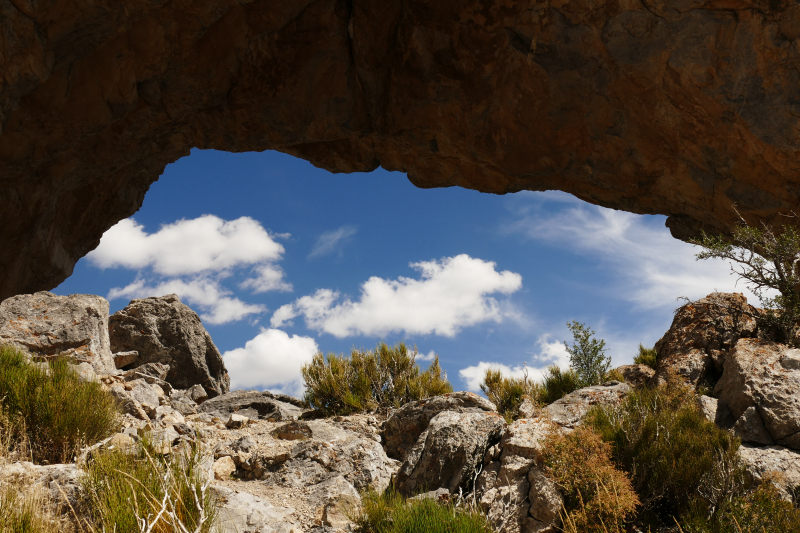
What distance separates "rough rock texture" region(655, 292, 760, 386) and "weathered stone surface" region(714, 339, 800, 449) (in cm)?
82

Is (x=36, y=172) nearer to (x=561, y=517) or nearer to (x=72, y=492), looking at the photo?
(x=72, y=492)

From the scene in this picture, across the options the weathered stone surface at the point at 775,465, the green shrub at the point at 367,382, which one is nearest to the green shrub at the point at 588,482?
the weathered stone surface at the point at 775,465

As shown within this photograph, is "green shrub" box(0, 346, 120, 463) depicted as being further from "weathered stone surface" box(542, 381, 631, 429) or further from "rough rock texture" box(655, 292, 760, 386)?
"rough rock texture" box(655, 292, 760, 386)

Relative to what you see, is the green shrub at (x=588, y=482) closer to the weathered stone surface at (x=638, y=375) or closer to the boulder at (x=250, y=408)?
the weathered stone surface at (x=638, y=375)

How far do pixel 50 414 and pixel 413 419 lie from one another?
4.72 metres

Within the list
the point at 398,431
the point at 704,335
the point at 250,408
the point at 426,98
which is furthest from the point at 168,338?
the point at 704,335

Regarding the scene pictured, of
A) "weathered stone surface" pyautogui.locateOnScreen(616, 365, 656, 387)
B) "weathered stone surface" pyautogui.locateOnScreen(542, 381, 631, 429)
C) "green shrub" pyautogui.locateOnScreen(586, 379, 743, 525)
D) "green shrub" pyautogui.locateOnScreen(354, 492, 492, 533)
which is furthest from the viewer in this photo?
"weathered stone surface" pyautogui.locateOnScreen(616, 365, 656, 387)

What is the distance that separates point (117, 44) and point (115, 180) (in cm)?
334

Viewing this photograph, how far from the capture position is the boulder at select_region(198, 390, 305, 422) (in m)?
Result: 10.3

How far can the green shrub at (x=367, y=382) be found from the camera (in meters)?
11.0

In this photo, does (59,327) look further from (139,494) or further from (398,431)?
(139,494)

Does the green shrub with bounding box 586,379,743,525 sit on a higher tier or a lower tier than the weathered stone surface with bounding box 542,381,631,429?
lower

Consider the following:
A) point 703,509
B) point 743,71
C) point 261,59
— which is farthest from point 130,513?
point 743,71

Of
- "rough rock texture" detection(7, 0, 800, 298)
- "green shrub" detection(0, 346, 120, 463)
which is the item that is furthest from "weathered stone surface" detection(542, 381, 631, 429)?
"green shrub" detection(0, 346, 120, 463)
